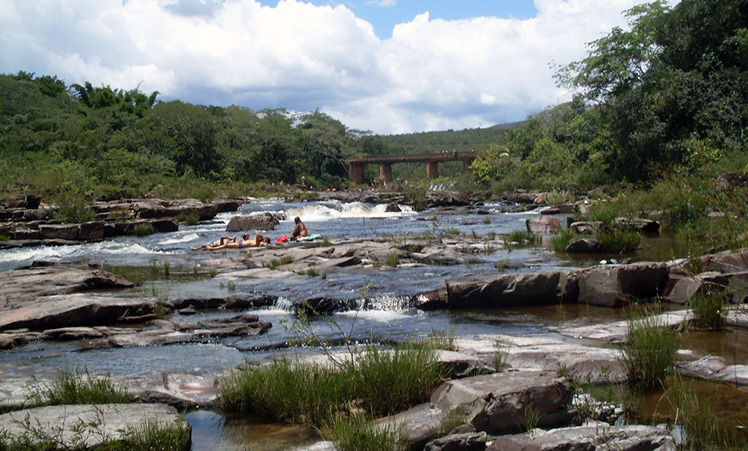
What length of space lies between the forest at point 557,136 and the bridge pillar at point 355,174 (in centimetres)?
821

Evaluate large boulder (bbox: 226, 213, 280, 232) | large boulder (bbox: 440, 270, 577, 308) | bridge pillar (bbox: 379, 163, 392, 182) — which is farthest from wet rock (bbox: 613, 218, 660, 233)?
bridge pillar (bbox: 379, 163, 392, 182)

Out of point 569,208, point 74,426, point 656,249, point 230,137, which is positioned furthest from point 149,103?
point 74,426

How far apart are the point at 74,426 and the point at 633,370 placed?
4.08 metres

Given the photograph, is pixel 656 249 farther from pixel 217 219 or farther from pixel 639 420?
pixel 217 219

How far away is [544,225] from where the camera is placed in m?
17.9

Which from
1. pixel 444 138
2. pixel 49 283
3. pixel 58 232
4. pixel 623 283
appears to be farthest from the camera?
pixel 444 138

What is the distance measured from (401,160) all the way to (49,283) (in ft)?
198

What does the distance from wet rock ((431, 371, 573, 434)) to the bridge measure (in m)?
61.3

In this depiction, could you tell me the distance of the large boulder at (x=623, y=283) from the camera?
8328 millimetres

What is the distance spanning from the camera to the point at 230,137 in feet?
189

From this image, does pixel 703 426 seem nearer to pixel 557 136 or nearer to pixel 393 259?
pixel 393 259

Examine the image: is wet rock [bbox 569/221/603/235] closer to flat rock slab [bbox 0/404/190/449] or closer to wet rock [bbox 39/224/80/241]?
flat rock slab [bbox 0/404/190/449]

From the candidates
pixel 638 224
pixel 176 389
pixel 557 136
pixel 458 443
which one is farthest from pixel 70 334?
pixel 557 136

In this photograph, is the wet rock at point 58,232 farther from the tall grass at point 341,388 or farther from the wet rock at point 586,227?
the tall grass at point 341,388
